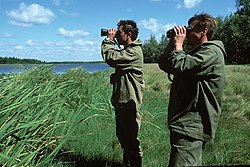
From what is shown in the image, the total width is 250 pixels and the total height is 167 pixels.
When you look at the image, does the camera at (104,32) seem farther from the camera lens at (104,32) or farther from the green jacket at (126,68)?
the green jacket at (126,68)

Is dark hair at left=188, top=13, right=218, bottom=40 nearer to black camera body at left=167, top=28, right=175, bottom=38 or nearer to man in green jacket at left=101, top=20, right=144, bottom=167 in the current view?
black camera body at left=167, top=28, right=175, bottom=38

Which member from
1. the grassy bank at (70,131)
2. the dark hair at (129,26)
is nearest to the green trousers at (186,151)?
the grassy bank at (70,131)

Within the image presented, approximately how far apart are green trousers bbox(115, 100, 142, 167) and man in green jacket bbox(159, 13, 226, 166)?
3.79 ft

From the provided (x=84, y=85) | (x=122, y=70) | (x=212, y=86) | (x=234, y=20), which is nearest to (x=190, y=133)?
(x=212, y=86)

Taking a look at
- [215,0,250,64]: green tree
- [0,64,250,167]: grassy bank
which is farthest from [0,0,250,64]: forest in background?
[0,64,250,167]: grassy bank

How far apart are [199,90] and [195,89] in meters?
0.03

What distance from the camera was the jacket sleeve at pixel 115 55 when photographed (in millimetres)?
3857

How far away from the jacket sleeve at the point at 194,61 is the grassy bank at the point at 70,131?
116cm

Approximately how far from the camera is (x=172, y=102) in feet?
9.60

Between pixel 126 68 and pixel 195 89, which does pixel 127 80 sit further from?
pixel 195 89

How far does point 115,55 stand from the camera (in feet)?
12.6

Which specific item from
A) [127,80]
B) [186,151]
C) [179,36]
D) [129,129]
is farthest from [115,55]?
[186,151]

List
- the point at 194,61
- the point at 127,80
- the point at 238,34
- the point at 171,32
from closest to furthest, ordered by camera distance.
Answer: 1. the point at 194,61
2. the point at 171,32
3. the point at 127,80
4. the point at 238,34

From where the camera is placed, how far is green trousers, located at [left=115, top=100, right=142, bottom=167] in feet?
13.2
